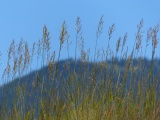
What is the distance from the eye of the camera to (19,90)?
5469 millimetres

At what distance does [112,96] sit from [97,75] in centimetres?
39

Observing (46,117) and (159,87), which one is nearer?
(46,117)

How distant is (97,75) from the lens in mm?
5566

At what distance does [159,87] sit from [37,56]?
1.24m

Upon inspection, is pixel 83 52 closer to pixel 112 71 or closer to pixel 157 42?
pixel 112 71

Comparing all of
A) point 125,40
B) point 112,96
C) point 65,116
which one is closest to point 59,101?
point 65,116

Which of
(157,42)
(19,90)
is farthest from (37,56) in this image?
(157,42)

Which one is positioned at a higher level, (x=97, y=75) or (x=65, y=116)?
(x=97, y=75)

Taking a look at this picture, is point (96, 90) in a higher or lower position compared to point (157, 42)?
lower

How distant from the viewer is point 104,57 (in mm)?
5719

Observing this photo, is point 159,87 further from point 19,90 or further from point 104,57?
point 19,90

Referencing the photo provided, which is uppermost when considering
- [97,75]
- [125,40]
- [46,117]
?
[125,40]

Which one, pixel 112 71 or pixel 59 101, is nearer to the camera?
pixel 59 101

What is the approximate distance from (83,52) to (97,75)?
285 millimetres
